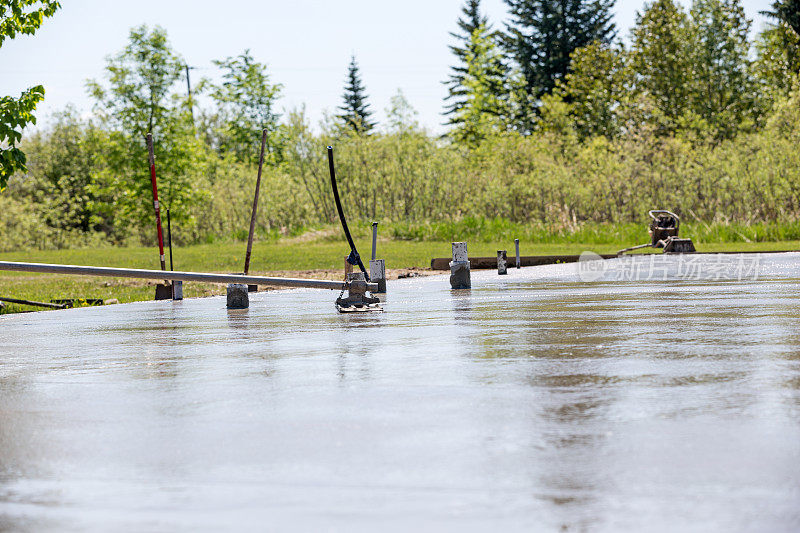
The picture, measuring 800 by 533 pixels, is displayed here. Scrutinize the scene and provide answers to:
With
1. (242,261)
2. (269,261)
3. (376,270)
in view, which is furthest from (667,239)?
(376,270)

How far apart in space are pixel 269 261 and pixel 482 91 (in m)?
59.6

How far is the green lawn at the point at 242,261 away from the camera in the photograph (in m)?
19.5

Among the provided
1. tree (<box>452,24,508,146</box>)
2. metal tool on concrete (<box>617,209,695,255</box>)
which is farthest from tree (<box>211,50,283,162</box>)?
metal tool on concrete (<box>617,209,695,255</box>)

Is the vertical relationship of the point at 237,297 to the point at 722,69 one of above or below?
below

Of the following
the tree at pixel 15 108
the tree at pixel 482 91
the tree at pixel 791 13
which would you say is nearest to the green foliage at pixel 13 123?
the tree at pixel 15 108

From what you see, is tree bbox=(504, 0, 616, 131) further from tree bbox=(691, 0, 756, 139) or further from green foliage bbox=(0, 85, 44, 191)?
green foliage bbox=(0, 85, 44, 191)

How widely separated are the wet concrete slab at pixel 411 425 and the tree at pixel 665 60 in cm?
5268

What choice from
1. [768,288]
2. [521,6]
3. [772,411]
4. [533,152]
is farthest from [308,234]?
[521,6]

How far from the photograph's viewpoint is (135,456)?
4.92 m

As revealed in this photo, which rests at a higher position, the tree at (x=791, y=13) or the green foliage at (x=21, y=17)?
the tree at (x=791, y=13)

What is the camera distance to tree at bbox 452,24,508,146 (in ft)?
275

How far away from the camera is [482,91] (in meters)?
85.4

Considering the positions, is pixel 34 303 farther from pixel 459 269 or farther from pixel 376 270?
pixel 459 269

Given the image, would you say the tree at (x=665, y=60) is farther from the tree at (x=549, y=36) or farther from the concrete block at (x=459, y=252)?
the concrete block at (x=459, y=252)
